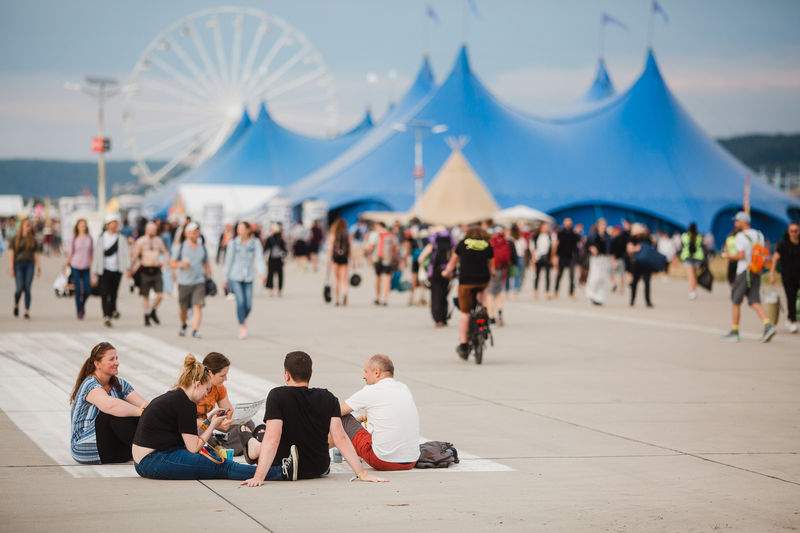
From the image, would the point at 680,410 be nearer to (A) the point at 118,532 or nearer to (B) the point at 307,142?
(A) the point at 118,532

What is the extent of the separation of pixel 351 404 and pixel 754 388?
17.8ft

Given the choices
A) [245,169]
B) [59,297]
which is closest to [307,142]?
[245,169]

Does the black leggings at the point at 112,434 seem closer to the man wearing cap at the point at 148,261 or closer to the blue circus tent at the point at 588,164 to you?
the man wearing cap at the point at 148,261

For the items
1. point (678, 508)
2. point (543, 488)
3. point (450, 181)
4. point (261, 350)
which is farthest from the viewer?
point (450, 181)

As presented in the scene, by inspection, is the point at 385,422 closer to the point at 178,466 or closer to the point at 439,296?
the point at 178,466

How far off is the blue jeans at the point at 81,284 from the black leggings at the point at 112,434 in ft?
34.0

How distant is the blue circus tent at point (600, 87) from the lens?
68.2 metres

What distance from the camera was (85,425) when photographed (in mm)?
7195

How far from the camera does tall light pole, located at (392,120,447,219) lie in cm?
5082

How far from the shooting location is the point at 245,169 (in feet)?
229

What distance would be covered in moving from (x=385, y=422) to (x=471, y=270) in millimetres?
6188

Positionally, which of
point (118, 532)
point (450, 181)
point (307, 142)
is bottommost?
point (118, 532)

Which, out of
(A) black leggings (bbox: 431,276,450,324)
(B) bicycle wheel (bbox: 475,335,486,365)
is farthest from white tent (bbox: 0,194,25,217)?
(B) bicycle wheel (bbox: 475,335,486,365)

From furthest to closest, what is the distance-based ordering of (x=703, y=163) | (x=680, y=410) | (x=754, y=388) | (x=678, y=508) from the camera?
(x=703, y=163), (x=754, y=388), (x=680, y=410), (x=678, y=508)
